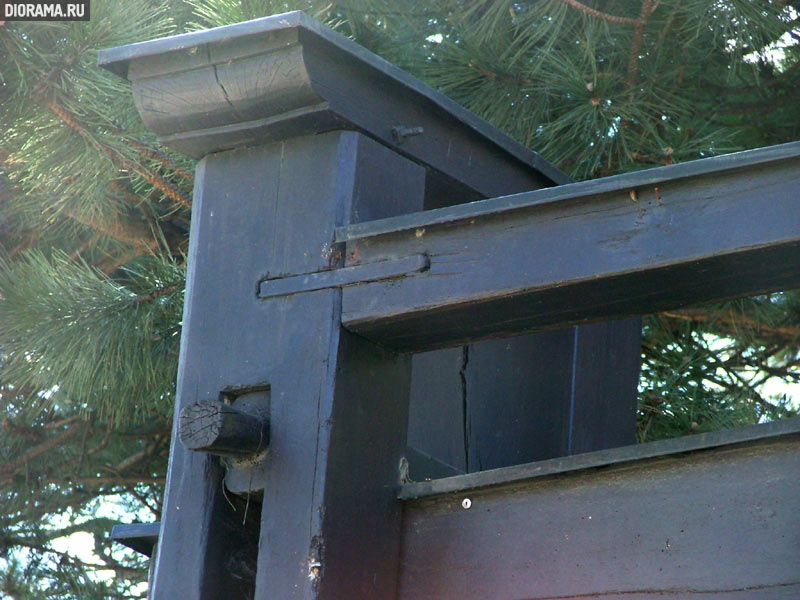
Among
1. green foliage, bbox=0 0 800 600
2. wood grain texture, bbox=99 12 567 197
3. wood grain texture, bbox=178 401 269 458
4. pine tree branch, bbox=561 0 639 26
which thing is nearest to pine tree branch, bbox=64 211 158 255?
green foliage, bbox=0 0 800 600

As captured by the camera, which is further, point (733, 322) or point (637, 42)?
point (733, 322)

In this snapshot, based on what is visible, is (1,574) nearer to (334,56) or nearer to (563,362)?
(563,362)

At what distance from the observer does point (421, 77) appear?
8.05ft

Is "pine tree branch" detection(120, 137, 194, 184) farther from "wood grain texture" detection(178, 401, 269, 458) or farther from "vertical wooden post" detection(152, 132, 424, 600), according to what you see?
"wood grain texture" detection(178, 401, 269, 458)

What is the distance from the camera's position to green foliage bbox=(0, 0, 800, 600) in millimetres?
2113

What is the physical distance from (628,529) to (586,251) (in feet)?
1.00

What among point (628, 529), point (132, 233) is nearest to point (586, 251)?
point (628, 529)

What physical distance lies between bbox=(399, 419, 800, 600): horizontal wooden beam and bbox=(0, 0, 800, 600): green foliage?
1.12 metres

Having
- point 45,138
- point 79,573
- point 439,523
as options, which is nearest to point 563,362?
point 439,523

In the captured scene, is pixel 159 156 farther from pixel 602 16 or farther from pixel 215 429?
pixel 215 429

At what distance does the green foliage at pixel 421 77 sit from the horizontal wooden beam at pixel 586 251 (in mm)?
935

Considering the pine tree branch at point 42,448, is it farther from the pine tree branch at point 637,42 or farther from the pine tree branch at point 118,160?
the pine tree branch at point 637,42

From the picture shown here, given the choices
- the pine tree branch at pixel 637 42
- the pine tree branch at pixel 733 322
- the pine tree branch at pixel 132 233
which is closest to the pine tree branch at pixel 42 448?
the pine tree branch at pixel 132 233

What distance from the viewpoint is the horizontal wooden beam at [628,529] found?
1143 mm
